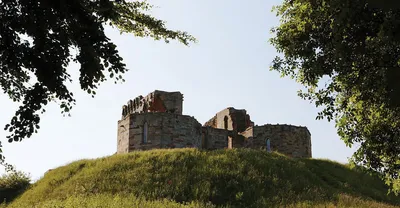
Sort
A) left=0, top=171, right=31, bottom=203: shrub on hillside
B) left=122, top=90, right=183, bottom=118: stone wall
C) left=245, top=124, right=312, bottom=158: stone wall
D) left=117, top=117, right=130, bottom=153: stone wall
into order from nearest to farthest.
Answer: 1. left=0, top=171, right=31, bottom=203: shrub on hillside
2. left=117, top=117, right=130, bottom=153: stone wall
3. left=122, top=90, right=183, bottom=118: stone wall
4. left=245, top=124, right=312, bottom=158: stone wall

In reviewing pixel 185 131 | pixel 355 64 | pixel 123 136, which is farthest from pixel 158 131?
pixel 355 64

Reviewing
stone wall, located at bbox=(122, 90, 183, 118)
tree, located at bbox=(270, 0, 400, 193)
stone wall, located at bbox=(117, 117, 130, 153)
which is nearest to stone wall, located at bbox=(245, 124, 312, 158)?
stone wall, located at bbox=(122, 90, 183, 118)

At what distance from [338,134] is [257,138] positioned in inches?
1113

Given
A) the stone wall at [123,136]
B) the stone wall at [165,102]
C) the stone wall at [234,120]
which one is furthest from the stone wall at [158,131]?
the stone wall at [234,120]

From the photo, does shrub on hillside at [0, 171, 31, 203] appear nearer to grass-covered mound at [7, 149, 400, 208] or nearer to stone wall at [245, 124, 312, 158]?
grass-covered mound at [7, 149, 400, 208]

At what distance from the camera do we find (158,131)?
37.9m

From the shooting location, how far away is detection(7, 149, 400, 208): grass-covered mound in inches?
810

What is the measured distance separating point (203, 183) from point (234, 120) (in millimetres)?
23993

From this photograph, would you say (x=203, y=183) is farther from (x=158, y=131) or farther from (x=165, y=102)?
(x=165, y=102)

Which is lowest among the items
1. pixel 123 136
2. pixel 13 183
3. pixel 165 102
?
pixel 13 183

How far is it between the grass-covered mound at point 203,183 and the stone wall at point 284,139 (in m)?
10.4

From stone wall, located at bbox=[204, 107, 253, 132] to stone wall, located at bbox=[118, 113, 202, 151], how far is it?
7.98 m

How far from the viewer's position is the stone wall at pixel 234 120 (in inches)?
1822

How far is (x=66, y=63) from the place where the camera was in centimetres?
1149
